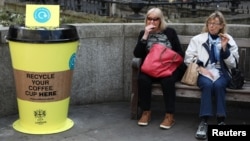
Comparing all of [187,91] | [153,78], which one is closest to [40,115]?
[153,78]

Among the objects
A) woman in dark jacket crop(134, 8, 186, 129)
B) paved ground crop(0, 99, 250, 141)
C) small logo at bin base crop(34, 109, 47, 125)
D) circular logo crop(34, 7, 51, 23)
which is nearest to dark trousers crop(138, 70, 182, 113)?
woman in dark jacket crop(134, 8, 186, 129)

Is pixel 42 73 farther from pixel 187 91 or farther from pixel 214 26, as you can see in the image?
pixel 214 26

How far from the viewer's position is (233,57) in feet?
18.3

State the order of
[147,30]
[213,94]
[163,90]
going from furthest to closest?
[147,30]
[163,90]
[213,94]

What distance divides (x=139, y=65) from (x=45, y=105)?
4.13ft

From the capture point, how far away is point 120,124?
19.0 feet

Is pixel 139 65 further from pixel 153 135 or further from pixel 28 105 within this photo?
pixel 28 105

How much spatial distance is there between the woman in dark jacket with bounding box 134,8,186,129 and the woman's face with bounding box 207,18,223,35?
1.57ft

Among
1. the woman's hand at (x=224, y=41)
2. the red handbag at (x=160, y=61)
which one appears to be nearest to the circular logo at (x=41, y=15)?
the red handbag at (x=160, y=61)

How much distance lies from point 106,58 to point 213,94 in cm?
170

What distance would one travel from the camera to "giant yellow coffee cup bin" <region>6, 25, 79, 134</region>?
5.05 metres

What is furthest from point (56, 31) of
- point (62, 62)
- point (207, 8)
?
point (207, 8)

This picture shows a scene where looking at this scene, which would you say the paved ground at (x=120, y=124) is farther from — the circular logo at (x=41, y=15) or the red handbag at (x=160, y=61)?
the circular logo at (x=41, y=15)

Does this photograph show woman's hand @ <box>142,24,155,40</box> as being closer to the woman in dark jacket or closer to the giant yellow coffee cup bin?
the woman in dark jacket
